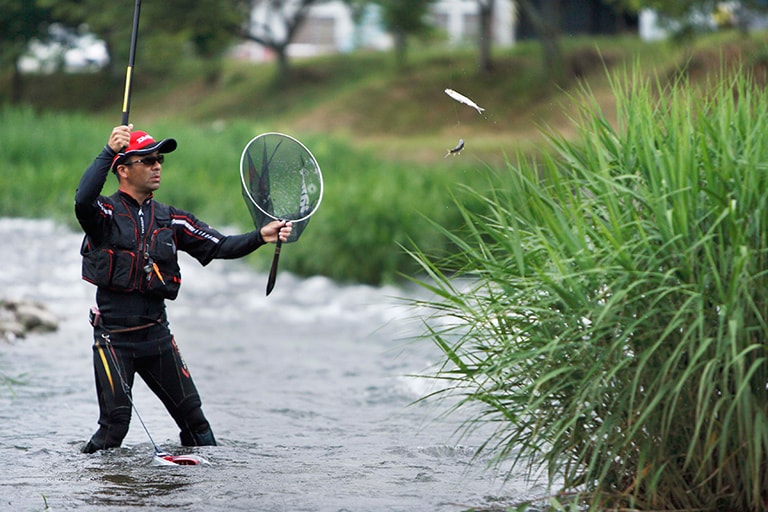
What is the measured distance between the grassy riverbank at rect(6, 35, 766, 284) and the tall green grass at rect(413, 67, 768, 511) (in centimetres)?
57

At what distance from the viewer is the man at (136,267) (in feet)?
21.2

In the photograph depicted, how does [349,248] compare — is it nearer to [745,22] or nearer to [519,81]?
[745,22]

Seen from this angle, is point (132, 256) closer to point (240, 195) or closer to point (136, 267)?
point (136, 267)

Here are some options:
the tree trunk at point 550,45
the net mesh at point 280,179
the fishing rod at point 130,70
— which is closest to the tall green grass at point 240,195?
the net mesh at point 280,179

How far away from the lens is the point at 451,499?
19.5 ft

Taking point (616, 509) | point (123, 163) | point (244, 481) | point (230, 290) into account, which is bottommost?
point (230, 290)

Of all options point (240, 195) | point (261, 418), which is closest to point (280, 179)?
point (261, 418)

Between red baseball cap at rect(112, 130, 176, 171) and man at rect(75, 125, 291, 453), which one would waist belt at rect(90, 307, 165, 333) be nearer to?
man at rect(75, 125, 291, 453)

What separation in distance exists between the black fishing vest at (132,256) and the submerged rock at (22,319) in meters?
6.23

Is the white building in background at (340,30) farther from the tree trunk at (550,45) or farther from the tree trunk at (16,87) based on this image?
the tree trunk at (550,45)

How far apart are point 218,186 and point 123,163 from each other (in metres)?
14.8

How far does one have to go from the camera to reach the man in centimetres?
645

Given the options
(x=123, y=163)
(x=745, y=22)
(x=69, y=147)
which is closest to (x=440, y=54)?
(x=745, y=22)

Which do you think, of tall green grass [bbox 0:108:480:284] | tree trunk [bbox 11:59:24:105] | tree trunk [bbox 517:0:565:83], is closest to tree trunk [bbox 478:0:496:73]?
tree trunk [bbox 517:0:565:83]
